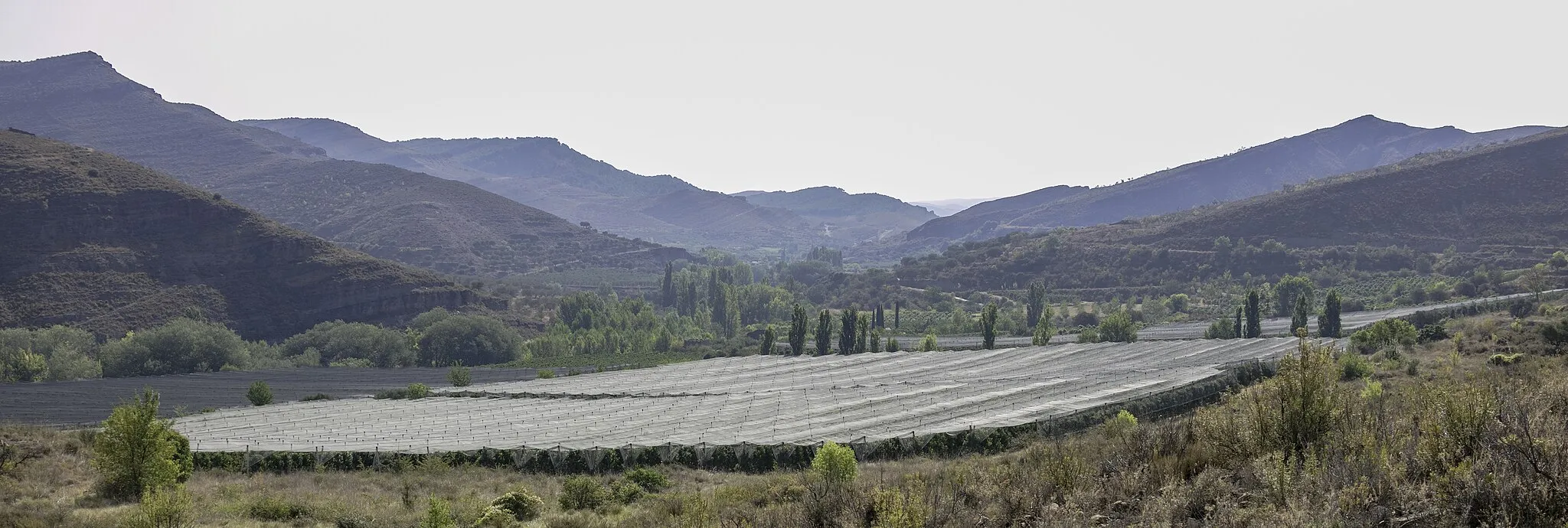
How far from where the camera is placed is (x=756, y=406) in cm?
4278

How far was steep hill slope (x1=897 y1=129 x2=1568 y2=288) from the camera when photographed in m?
123

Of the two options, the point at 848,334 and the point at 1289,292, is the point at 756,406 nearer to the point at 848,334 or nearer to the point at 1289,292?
the point at 848,334

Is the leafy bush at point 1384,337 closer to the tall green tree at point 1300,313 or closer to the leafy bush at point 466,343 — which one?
the tall green tree at point 1300,313

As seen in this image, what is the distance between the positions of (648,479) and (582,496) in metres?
3.53

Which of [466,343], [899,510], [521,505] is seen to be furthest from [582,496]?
[466,343]

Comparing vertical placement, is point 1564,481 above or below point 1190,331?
above

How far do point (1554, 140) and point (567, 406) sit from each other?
15801 centimetres

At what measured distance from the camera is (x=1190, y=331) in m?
89.4

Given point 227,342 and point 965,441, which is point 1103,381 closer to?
point 965,441

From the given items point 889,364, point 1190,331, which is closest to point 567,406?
point 889,364

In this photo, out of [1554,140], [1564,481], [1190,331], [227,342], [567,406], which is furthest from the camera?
[1554,140]

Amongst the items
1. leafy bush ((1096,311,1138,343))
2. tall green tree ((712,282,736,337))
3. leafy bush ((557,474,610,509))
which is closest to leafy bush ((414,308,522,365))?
tall green tree ((712,282,736,337))

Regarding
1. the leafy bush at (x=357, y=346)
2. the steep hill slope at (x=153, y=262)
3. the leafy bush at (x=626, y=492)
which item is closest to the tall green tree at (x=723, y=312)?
the steep hill slope at (x=153, y=262)

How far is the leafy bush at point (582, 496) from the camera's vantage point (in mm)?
23422
